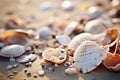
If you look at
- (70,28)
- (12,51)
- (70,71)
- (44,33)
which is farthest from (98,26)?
(12,51)

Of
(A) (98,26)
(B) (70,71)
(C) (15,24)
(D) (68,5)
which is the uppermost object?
(D) (68,5)

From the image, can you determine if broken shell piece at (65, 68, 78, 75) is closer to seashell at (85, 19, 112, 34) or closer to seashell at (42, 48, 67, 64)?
seashell at (42, 48, 67, 64)

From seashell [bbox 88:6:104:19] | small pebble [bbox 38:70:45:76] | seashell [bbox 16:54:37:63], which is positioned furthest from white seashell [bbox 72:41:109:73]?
seashell [bbox 88:6:104:19]

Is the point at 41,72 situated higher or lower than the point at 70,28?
lower

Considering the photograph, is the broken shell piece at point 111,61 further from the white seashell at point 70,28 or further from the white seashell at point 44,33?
the white seashell at point 44,33

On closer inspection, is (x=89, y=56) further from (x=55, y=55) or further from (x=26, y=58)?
(x=26, y=58)

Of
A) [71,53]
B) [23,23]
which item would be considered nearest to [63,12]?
[23,23]

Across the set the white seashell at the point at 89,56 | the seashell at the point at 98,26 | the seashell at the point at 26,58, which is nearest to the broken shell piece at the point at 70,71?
the white seashell at the point at 89,56
